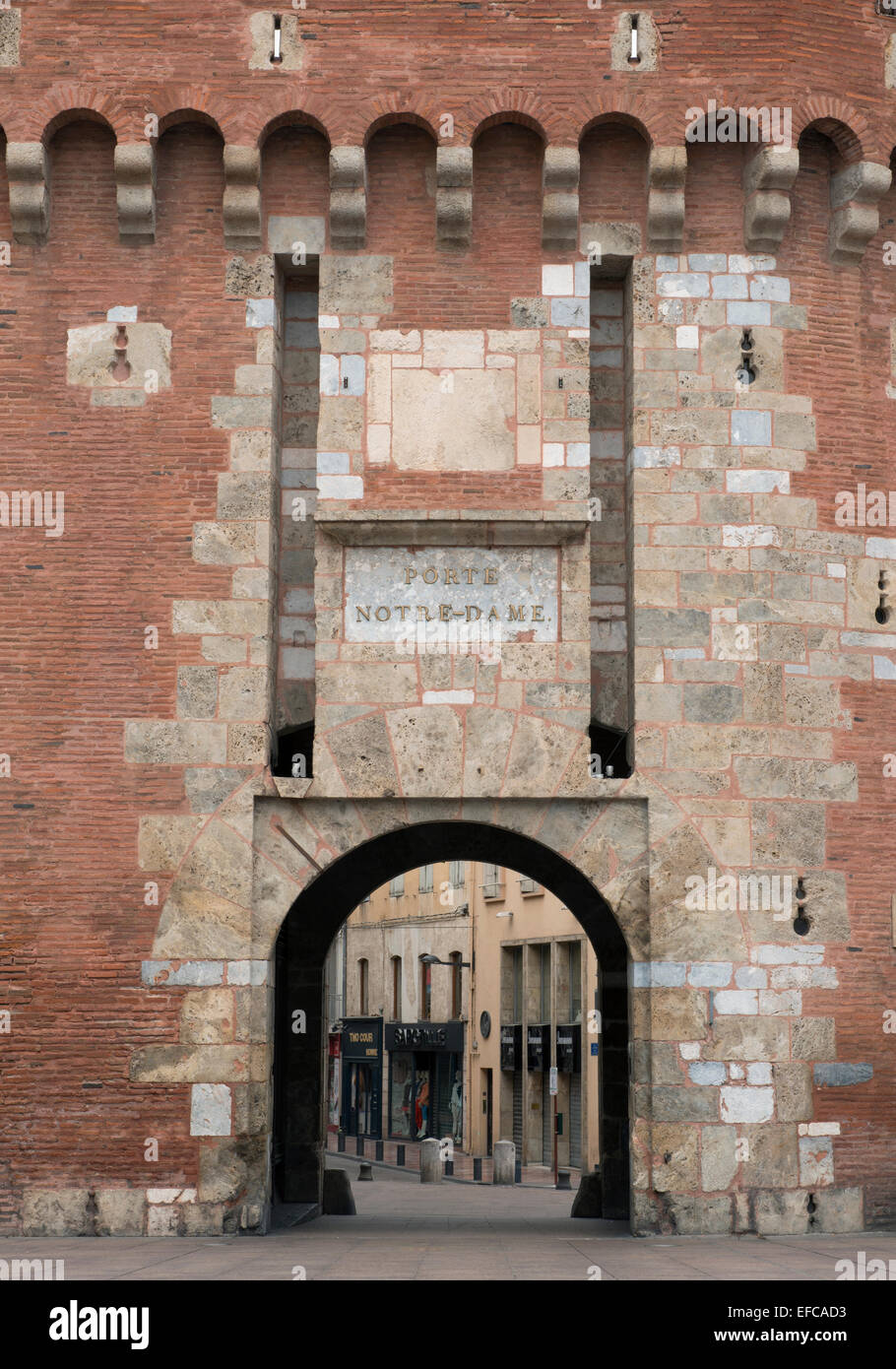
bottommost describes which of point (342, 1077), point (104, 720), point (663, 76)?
point (342, 1077)

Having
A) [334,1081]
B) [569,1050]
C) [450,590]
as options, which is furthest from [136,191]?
[334,1081]

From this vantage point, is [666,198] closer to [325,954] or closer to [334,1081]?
[325,954]

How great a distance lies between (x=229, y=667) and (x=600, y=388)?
3839 mm

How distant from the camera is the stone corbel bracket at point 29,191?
521 inches

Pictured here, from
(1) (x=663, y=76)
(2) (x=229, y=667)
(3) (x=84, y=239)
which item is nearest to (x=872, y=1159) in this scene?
(2) (x=229, y=667)

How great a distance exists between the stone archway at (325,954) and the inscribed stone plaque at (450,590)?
3.52 meters

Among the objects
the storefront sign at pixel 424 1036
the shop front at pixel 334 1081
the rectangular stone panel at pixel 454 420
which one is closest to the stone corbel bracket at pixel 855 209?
the rectangular stone panel at pixel 454 420

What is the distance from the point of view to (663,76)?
1339cm

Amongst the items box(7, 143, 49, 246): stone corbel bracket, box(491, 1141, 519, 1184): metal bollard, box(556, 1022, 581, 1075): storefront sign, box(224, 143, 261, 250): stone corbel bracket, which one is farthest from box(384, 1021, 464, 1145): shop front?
box(7, 143, 49, 246): stone corbel bracket

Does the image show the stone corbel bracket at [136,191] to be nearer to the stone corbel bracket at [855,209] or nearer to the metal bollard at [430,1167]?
the stone corbel bracket at [855,209]

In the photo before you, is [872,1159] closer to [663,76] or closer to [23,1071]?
[23,1071]

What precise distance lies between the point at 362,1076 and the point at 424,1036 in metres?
4.44

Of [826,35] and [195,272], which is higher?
[826,35]

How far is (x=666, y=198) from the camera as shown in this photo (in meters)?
13.5
